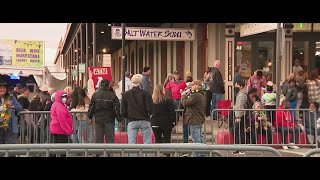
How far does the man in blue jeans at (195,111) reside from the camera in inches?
431

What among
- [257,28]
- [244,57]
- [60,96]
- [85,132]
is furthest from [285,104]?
[244,57]

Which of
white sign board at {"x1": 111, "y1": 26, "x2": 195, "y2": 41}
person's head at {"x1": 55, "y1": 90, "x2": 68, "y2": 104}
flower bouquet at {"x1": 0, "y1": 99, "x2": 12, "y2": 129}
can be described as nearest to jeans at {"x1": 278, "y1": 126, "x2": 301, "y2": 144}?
person's head at {"x1": 55, "y1": 90, "x2": 68, "y2": 104}

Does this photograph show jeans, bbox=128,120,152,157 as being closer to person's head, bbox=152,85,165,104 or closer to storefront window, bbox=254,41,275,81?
person's head, bbox=152,85,165,104

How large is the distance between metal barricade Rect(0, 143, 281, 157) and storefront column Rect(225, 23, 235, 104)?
1291 cm

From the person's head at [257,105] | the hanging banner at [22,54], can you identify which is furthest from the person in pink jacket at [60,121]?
the hanging banner at [22,54]

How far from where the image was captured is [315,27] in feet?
63.5

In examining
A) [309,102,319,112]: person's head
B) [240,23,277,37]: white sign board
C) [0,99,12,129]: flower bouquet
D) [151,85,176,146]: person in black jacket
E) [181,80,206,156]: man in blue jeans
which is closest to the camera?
[0,99,12,129]: flower bouquet

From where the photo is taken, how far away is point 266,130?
11.6m

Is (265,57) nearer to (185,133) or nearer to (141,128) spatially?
(185,133)

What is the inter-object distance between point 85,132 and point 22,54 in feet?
89.4

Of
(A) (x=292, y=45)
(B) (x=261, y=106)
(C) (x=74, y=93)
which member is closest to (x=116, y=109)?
(C) (x=74, y=93)

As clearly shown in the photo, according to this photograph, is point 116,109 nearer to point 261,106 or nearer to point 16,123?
point 16,123

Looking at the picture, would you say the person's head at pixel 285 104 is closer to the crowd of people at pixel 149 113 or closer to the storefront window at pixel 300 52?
the crowd of people at pixel 149 113

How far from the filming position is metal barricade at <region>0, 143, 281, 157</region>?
19.1 feet
